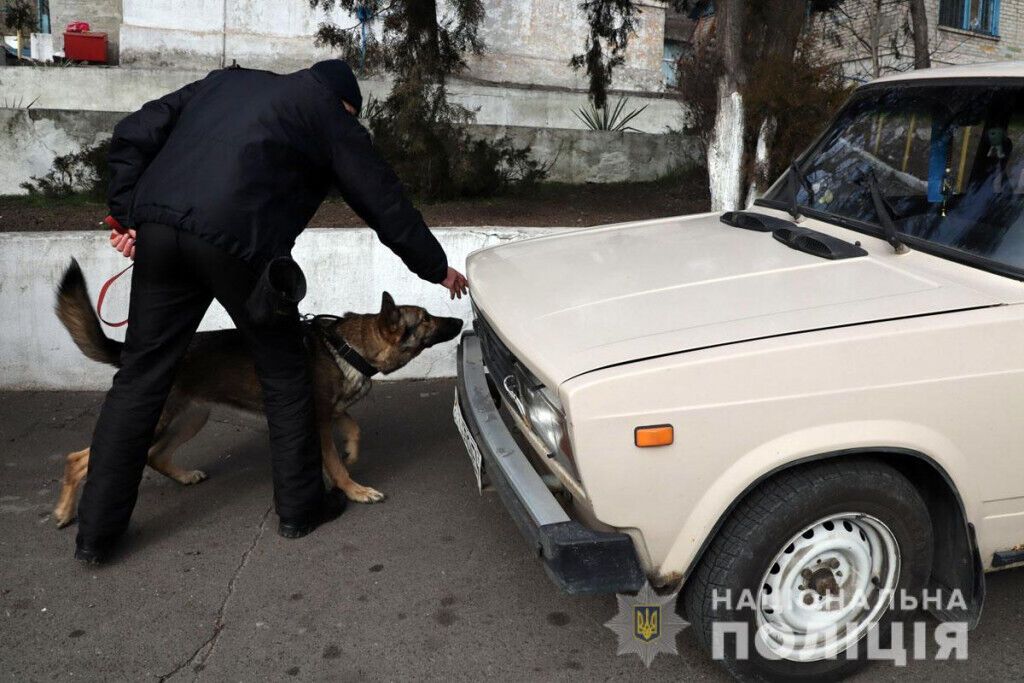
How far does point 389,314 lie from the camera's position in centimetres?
396

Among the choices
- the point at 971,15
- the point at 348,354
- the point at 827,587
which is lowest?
the point at 827,587

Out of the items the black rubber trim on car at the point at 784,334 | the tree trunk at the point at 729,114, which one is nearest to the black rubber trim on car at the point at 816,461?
the black rubber trim on car at the point at 784,334

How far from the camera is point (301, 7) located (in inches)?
531

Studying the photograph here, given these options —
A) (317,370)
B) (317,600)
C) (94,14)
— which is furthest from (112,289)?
(94,14)

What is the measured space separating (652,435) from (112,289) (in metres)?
4.38

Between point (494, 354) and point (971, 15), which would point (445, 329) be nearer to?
point (494, 354)

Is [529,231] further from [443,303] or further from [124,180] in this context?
[124,180]

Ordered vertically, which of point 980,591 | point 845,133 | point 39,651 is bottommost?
point 39,651

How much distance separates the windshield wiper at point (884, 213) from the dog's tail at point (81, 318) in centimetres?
302

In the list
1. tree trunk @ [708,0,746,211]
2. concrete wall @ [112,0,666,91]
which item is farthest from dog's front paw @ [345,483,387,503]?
concrete wall @ [112,0,666,91]

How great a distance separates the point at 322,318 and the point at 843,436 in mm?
2490

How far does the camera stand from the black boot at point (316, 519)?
3.79m

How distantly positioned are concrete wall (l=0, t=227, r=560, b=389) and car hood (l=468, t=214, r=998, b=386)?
248 centimetres

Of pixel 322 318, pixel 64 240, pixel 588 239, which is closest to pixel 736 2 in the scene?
pixel 588 239
